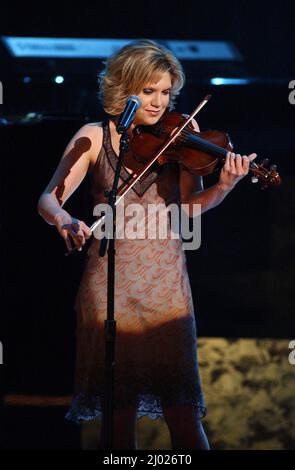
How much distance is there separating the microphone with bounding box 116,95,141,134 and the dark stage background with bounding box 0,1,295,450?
880 millimetres

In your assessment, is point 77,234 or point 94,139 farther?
point 94,139

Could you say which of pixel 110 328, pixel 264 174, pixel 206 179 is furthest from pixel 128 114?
pixel 206 179

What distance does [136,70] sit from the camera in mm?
2754

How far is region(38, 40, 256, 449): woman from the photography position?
2.75 metres

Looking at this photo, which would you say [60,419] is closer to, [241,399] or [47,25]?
[241,399]

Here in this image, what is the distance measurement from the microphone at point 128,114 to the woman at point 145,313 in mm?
187

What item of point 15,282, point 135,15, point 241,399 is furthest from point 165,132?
point 135,15

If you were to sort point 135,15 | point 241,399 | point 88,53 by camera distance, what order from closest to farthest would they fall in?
1. point 241,399
2. point 88,53
3. point 135,15

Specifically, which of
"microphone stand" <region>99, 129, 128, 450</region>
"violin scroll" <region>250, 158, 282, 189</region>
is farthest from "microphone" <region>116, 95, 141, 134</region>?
"violin scroll" <region>250, 158, 282, 189</region>

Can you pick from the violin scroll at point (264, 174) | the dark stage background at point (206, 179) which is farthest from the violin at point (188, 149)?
the dark stage background at point (206, 179)

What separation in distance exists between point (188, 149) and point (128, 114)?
0.29 m

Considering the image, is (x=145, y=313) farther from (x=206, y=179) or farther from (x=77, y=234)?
(x=206, y=179)

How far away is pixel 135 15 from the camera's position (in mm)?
4945

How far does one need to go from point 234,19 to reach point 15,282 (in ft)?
7.33
